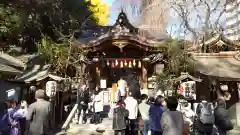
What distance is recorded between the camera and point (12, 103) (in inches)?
313

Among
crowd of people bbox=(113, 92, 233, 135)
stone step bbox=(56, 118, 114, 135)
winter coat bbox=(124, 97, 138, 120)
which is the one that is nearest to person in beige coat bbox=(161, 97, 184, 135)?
crowd of people bbox=(113, 92, 233, 135)

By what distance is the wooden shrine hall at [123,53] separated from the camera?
614 inches

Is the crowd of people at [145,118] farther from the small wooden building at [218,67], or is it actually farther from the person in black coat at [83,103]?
the small wooden building at [218,67]

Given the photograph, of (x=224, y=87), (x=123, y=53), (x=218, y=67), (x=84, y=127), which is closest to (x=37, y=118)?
(x=84, y=127)

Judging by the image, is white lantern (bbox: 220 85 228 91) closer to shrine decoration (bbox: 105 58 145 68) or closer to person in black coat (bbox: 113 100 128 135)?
shrine decoration (bbox: 105 58 145 68)

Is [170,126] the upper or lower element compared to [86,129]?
upper

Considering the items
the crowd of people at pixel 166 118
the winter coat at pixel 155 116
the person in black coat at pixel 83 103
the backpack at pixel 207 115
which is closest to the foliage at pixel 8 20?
the person in black coat at pixel 83 103

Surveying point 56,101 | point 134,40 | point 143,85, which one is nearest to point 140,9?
point 134,40

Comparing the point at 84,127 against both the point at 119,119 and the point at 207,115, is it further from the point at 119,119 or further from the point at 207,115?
the point at 207,115

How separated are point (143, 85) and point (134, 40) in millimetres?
2946

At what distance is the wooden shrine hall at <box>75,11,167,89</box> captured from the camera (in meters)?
15.6

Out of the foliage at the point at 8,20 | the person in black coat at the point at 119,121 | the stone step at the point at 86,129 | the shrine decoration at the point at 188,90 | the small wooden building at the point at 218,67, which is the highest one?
the foliage at the point at 8,20

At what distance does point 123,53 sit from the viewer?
16.8 metres

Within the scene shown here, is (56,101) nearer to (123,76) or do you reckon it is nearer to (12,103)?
(12,103)
